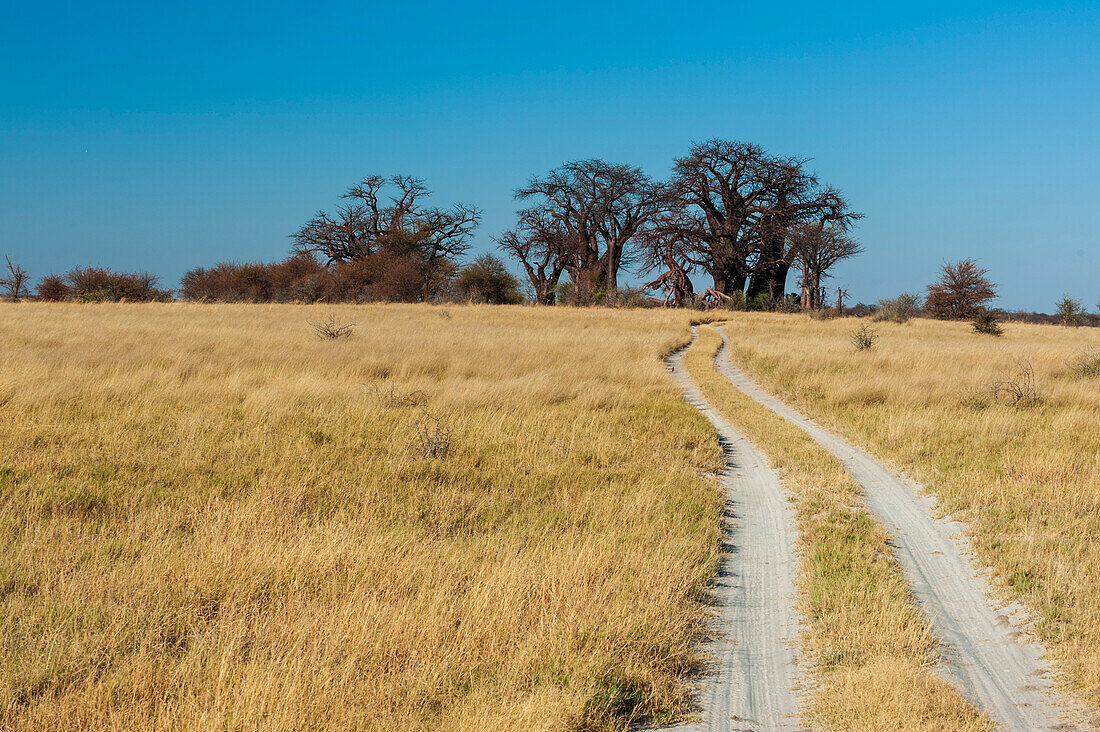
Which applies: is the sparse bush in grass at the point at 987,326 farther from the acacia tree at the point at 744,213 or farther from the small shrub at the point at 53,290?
the small shrub at the point at 53,290

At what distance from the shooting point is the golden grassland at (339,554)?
372cm

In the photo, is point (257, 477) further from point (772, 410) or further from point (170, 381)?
point (772, 410)

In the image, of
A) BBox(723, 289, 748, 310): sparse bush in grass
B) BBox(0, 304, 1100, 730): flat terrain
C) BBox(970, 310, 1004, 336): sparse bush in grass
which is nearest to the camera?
BBox(0, 304, 1100, 730): flat terrain

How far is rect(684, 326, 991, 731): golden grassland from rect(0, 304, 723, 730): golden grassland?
2.59 feet

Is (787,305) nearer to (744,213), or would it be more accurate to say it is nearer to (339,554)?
(744,213)

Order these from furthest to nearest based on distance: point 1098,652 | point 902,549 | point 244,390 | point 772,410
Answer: point 772,410
point 244,390
point 902,549
point 1098,652

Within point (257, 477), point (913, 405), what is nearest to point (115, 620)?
point (257, 477)

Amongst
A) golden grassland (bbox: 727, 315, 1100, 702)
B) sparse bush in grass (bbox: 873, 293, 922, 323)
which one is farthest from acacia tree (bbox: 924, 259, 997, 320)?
golden grassland (bbox: 727, 315, 1100, 702)

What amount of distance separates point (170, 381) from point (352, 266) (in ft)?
140

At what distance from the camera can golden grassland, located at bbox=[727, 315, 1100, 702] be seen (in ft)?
16.6

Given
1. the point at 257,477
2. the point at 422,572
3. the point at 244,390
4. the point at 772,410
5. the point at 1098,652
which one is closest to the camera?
the point at 1098,652

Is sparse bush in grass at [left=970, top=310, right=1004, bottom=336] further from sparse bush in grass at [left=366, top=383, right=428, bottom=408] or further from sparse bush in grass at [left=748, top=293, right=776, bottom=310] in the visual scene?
sparse bush in grass at [left=366, top=383, right=428, bottom=408]

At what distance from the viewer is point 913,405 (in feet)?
41.0

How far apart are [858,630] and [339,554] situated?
12.3 feet
